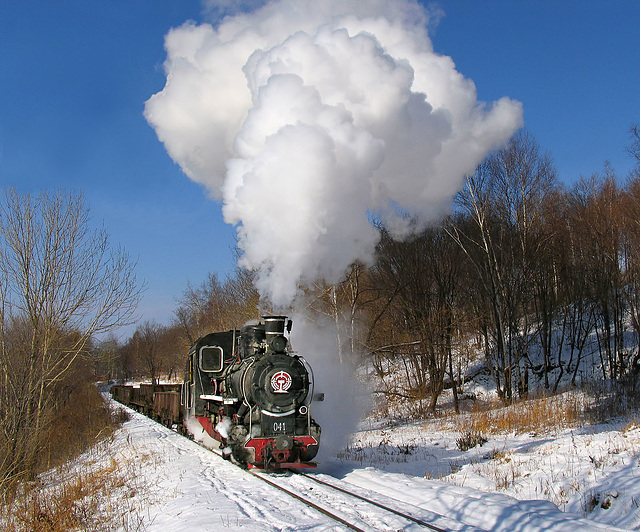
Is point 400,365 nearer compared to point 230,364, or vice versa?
point 230,364

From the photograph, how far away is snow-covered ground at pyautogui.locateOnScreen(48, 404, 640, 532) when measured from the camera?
20.4 ft

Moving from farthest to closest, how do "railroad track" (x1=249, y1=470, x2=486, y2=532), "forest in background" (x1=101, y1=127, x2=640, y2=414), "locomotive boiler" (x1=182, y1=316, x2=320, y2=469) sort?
"forest in background" (x1=101, y1=127, x2=640, y2=414) < "locomotive boiler" (x1=182, y1=316, x2=320, y2=469) < "railroad track" (x1=249, y1=470, x2=486, y2=532)

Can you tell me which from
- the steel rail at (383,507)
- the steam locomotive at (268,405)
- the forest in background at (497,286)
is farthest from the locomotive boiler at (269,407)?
the forest in background at (497,286)

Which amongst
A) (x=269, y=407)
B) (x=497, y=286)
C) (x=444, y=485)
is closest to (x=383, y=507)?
(x=444, y=485)

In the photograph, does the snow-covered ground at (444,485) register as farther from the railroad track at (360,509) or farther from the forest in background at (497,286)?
the forest in background at (497,286)

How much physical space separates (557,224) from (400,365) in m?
12.0

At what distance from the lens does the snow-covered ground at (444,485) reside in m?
6.23

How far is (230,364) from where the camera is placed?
11531 mm

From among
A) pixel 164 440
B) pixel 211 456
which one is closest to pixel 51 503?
pixel 211 456

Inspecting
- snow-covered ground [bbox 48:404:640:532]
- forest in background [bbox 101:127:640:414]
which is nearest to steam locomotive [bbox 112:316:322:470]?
snow-covered ground [bbox 48:404:640:532]

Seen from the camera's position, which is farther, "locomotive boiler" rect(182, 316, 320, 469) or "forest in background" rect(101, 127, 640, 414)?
"forest in background" rect(101, 127, 640, 414)

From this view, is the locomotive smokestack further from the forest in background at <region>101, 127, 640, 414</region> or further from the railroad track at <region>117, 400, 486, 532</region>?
the forest in background at <region>101, 127, 640, 414</region>

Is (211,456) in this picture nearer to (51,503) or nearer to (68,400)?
(51,503)

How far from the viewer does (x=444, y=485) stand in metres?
7.85
